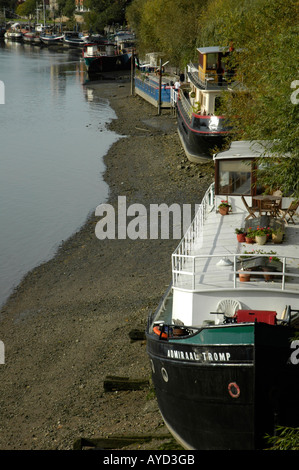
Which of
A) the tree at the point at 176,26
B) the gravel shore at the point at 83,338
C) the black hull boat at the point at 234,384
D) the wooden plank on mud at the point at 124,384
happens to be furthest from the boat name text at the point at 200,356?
the tree at the point at 176,26

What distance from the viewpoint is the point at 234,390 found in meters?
11.3

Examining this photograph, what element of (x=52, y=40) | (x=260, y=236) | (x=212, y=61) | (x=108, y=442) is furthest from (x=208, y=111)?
(x=52, y=40)

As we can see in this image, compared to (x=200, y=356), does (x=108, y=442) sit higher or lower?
lower

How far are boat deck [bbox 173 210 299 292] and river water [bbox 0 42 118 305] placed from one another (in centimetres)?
987

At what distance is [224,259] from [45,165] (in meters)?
32.1

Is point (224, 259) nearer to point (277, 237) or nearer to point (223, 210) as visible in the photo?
point (277, 237)

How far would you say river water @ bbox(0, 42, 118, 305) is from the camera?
94.2 ft

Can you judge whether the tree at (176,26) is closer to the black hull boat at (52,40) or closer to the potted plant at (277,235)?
the potted plant at (277,235)

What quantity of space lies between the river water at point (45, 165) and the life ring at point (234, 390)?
1300 cm

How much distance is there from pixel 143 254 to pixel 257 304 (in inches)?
470

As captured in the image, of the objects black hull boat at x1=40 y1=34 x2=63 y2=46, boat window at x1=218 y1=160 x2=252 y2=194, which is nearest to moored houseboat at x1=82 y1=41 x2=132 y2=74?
black hull boat at x1=40 y1=34 x2=63 y2=46

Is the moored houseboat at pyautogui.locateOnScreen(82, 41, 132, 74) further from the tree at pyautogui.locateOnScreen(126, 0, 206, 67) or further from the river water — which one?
the tree at pyautogui.locateOnScreen(126, 0, 206, 67)

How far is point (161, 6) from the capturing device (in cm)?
6862

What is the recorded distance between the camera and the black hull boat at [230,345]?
11109 mm
